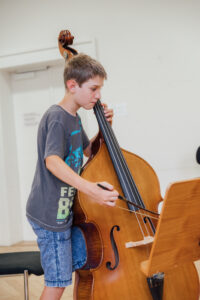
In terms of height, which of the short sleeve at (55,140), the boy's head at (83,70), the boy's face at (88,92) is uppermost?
the boy's head at (83,70)

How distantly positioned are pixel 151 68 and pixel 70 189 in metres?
2.25

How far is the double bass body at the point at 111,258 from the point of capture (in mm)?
1347

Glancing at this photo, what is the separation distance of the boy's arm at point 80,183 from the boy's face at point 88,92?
0.93ft

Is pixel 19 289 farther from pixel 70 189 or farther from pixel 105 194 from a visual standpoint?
pixel 105 194

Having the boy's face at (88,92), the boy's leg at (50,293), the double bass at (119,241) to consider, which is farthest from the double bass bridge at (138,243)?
the boy's face at (88,92)

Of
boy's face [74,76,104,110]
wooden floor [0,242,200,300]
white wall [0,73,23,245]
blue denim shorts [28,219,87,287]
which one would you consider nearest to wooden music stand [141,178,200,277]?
blue denim shorts [28,219,87,287]

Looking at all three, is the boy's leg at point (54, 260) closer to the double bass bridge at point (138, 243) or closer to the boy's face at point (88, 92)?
the double bass bridge at point (138, 243)

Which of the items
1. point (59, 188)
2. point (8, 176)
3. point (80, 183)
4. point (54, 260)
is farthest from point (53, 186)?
point (8, 176)

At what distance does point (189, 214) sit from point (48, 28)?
3039 mm

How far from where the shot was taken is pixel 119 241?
54.9 inches

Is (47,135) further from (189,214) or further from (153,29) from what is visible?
(153,29)

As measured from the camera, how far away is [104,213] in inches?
56.1

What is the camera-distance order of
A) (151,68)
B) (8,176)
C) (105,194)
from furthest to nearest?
(8,176) < (151,68) < (105,194)

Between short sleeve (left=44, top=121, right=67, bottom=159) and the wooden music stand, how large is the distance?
1.61 ft
